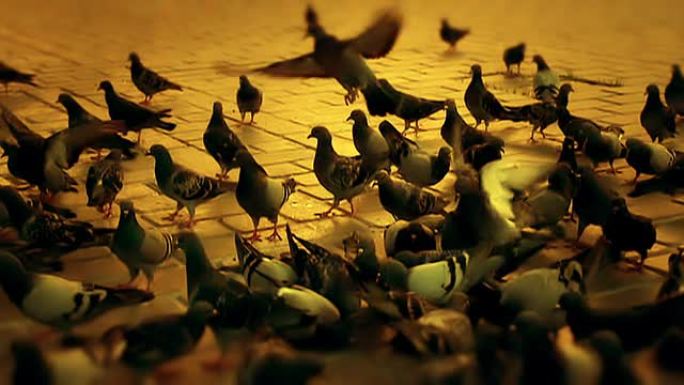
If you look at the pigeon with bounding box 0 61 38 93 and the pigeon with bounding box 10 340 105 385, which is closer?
the pigeon with bounding box 10 340 105 385

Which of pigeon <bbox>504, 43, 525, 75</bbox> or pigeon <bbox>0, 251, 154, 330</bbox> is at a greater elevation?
pigeon <bbox>0, 251, 154, 330</bbox>

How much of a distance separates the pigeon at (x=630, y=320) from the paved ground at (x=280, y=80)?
590mm

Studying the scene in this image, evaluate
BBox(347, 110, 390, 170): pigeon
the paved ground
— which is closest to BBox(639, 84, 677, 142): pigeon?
the paved ground

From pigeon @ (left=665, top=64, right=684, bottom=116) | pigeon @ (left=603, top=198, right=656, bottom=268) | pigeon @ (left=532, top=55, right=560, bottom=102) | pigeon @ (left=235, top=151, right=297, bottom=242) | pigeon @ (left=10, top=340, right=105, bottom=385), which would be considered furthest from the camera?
pigeon @ (left=532, top=55, right=560, bottom=102)

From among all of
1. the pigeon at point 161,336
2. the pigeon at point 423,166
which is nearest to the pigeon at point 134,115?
the pigeon at point 423,166

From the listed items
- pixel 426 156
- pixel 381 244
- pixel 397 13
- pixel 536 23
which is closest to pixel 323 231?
pixel 381 244

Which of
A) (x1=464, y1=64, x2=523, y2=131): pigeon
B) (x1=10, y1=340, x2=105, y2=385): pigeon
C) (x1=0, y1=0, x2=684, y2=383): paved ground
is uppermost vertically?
(x1=10, y1=340, x2=105, y2=385): pigeon

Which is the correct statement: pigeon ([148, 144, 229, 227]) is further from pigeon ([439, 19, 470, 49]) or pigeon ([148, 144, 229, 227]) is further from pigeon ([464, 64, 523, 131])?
pigeon ([439, 19, 470, 49])

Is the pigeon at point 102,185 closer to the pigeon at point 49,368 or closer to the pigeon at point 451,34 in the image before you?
the pigeon at point 49,368

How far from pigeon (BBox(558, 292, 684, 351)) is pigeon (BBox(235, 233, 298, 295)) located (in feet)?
3.48

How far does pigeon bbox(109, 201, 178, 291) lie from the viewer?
416cm

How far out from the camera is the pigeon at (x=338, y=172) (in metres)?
4.97

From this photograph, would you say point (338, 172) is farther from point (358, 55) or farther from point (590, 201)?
point (358, 55)

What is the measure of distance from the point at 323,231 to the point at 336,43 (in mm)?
2358
